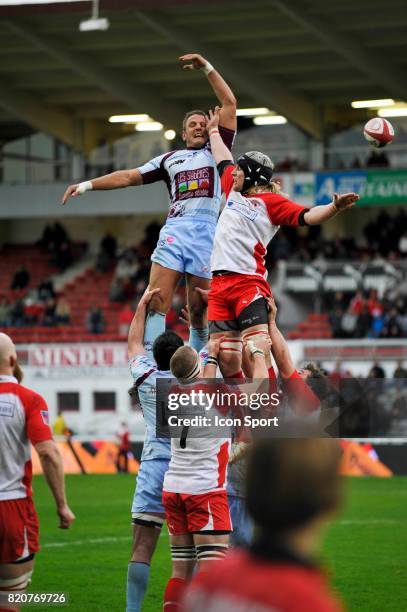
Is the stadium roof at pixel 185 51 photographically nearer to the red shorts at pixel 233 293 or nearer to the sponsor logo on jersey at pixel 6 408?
the red shorts at pixel 233 293

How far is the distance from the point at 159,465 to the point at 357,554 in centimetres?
667

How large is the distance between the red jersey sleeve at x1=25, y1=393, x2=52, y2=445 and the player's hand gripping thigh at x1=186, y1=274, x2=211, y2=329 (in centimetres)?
289

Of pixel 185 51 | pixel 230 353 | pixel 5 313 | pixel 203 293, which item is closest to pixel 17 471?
pixel 230 353

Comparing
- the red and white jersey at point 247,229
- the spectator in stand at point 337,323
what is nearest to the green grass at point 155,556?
the red and white jersey at point 247,229

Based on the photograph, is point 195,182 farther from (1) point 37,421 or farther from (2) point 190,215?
(1) point 37,421

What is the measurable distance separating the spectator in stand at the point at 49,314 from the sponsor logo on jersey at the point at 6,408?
28.4 metres

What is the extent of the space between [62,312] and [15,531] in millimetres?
28875

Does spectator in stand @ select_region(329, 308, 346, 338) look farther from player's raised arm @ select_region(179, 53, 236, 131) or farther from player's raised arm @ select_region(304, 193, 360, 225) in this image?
player's raised arm @ select_region(304, 193, 360, 225)

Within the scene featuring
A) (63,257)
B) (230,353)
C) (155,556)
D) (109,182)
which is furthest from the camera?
(63,257)

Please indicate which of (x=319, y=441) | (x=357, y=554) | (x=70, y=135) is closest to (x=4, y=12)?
(x=70, y=135)

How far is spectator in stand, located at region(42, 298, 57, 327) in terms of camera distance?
1389 inches

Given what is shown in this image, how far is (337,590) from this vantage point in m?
11.9

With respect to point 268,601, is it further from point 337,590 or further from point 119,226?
point 119,226

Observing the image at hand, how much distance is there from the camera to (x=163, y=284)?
381 inches
